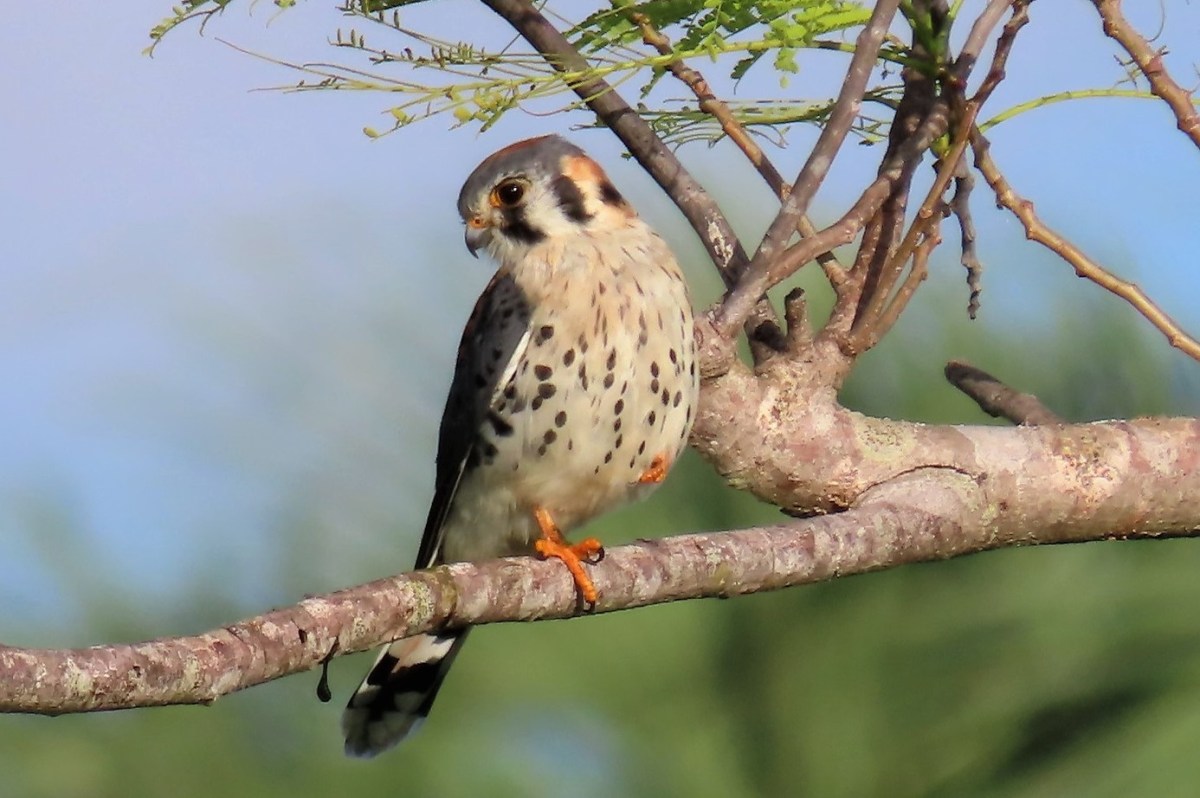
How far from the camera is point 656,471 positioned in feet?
6.79

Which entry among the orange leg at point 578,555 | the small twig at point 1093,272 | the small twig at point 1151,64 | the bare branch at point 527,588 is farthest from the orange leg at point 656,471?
the small twig at point 1151,64

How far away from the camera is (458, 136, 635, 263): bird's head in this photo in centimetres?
218

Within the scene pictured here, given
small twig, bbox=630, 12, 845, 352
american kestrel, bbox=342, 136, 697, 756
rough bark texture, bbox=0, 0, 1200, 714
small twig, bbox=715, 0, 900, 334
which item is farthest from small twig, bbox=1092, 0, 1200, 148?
american kestrel, bbox=342, 136, 697, 756

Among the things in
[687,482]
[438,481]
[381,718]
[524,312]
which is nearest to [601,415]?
[524,312]

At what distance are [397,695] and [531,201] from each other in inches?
33.3

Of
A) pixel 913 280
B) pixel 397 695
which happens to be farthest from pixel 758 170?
pixel 397 695

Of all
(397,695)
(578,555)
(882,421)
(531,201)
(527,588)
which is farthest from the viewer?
(397,695)

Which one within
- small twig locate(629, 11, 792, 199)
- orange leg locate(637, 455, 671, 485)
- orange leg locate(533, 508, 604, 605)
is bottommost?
orange leg locate(637, 455, 671, 485)

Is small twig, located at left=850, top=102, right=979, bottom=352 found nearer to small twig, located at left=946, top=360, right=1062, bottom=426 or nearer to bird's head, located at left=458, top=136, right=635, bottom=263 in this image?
small twig, located at left=946, top=360, right=1062, bottom=426

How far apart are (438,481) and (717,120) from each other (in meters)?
0.70

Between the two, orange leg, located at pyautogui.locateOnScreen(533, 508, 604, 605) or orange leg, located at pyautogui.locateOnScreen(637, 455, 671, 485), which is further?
orange leg, located at pyautogui.locateOnScreen(637, 455, 671, 485)

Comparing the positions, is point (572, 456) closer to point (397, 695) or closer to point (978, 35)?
point (397, 695)

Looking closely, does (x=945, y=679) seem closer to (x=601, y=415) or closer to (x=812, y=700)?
(x=812, y=700)

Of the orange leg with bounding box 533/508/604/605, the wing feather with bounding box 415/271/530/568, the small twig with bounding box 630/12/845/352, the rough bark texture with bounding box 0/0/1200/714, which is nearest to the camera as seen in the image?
the orange leg with bounding box 533/508/604/605
